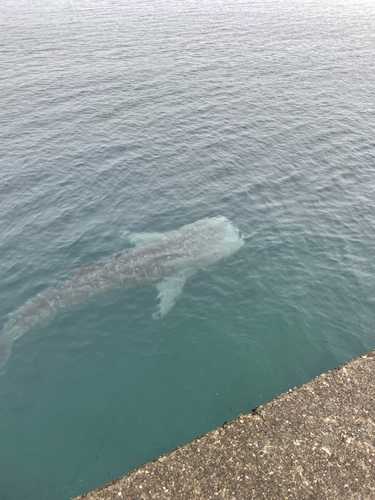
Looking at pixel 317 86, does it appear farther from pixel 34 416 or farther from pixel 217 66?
pixel 34 416

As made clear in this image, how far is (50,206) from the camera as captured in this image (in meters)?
32.6

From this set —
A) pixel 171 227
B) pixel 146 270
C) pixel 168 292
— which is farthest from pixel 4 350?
pixel 171 227

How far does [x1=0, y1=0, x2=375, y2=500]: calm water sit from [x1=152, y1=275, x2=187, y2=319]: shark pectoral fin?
2.00 ft

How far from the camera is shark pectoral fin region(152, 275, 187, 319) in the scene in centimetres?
2370

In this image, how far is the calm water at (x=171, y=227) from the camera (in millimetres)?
18453

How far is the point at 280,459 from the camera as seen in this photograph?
14.5 metres

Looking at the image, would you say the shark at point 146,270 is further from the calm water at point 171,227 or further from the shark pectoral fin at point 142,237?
the calm water at point 171,227

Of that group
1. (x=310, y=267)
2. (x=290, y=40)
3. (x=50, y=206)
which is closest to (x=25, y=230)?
(x=50, y=206)

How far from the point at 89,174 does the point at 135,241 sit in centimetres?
1191

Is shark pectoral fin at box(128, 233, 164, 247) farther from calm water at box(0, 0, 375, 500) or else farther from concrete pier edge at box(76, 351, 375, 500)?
concrete pier edge at box(76, 351, 375, 500)

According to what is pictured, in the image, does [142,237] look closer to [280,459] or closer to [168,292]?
[168,292]

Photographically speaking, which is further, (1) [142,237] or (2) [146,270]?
(1) [142,237]

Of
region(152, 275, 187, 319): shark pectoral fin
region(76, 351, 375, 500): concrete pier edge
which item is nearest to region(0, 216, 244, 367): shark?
region(152, 275, 187, 319): shark pectoral fin

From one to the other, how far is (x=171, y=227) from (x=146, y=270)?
5.75m
